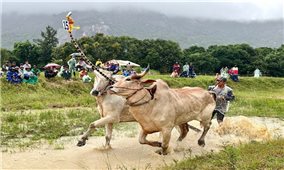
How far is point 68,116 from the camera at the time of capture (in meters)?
16.8

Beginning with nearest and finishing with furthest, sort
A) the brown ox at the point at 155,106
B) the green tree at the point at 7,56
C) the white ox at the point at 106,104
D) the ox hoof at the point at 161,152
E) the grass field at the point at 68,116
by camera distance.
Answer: the grass field at the point at 68,116, the brown ox at the point at 155,106, the ox hoof at the point at 161,152, the white ox at the point at 106,104, the green tree at the point at 7,56

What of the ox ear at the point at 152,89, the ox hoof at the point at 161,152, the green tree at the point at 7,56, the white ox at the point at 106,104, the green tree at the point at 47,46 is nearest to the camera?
the ox ear at the point at 152,89

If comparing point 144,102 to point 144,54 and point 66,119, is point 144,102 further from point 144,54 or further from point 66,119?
point 144,54

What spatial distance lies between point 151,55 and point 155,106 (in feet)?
126

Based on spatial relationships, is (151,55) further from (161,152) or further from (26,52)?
(161,152)

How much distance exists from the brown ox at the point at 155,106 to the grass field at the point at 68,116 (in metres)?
1.38

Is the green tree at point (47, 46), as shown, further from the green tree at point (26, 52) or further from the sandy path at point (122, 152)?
the sandy path at point (122, 152)

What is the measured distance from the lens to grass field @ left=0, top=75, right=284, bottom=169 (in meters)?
A: 8.13

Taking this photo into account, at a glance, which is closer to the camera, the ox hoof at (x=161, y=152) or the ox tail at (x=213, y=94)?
the ox hoof at (x=161, y=152)

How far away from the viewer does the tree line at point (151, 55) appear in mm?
44594

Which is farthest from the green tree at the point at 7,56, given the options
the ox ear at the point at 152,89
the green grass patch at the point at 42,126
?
the ox ear at the point at 152,89


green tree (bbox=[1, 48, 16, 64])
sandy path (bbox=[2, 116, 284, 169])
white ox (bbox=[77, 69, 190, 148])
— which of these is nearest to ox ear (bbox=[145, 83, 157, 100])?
white ox (bbox=[77, 69, 190, 148])

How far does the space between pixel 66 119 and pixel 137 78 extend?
7.23 meters

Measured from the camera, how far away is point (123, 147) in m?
11.5
